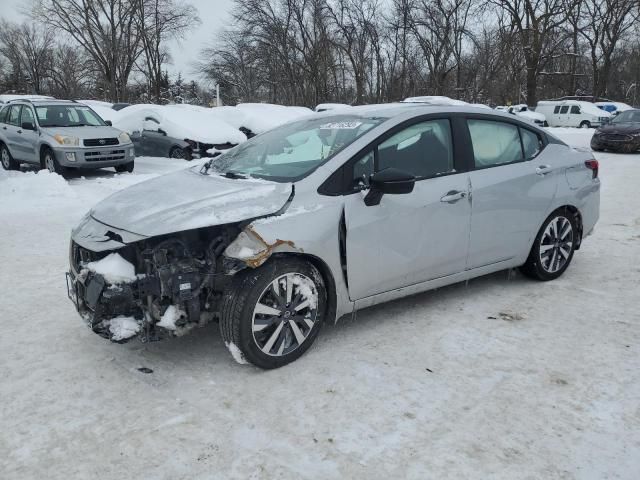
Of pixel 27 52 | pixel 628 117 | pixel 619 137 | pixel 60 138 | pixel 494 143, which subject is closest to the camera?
pixel 494 143

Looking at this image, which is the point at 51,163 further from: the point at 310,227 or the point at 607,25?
the point at 607,25

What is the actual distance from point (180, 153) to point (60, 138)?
125 inches

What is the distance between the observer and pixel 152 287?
10.1 feet

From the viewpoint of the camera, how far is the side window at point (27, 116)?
11566mm

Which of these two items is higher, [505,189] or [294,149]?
[294,149]

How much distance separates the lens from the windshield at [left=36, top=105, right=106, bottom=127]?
11484 millimetres

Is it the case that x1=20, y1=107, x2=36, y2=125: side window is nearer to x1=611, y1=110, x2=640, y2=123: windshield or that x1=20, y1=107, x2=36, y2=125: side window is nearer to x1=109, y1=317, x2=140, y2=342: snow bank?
x1=109, y1=317, x2=140, y2=342: snow bank

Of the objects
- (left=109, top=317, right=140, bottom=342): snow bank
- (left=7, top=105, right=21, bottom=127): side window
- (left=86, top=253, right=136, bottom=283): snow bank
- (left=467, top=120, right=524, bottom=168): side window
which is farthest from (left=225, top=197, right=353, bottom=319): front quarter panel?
(left=7, top=105, right=21, bottom=127): side window

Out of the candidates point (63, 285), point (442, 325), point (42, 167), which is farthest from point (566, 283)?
point (42, 167)

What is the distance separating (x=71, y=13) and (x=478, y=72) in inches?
1255

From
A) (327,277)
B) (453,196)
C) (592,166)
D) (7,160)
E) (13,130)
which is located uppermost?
(13,130)

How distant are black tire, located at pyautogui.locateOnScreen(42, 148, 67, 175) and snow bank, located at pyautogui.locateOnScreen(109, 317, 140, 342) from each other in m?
8.79

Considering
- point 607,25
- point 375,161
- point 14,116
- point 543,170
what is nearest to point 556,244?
point 543,170

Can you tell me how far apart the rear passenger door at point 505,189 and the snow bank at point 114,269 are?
2.47 metres
